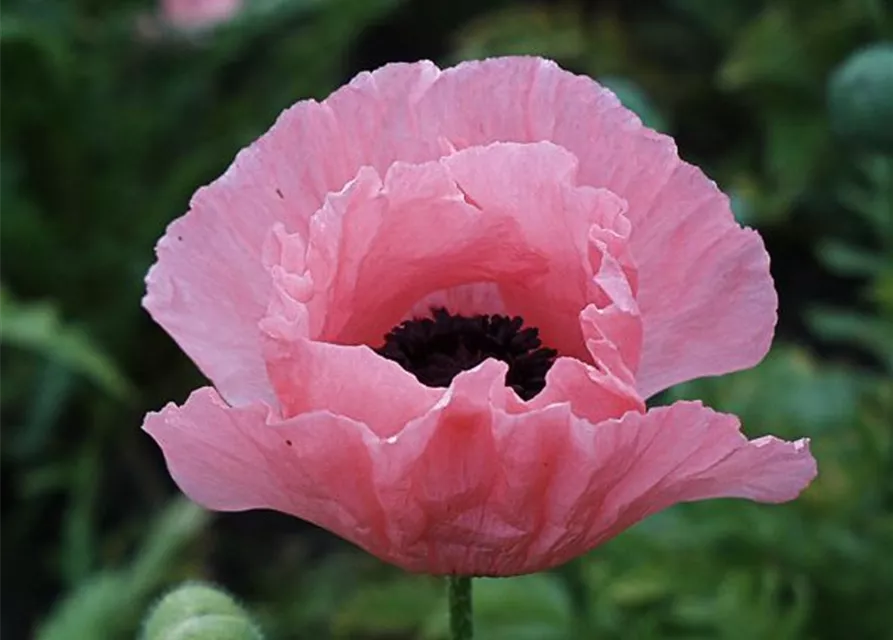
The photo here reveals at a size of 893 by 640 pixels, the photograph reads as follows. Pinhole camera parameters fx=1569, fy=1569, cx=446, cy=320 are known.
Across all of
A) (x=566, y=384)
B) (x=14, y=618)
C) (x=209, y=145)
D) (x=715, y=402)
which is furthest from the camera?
(x=209, y=145)

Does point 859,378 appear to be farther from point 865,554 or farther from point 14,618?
point 14,618

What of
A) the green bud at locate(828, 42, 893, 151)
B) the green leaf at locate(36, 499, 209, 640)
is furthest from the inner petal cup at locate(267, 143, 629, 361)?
the green leaf at locate(36, 499, 209, 640)

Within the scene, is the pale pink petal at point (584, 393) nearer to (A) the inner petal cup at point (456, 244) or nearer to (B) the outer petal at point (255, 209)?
(A) the inner petal cup at point (456, 244)

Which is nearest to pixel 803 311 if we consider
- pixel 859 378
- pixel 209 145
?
pixel 859 378

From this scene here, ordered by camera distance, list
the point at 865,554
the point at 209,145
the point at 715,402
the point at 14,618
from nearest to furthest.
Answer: the point at 715,402 < the point at 865,554 < the point at 14,618 < the point at 209,145

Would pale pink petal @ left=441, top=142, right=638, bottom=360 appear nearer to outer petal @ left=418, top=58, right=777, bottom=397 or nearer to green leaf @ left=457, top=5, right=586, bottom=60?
outer petal @ left=418, top=58, right=777, bottom=397

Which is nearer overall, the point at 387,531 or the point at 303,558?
the point at 387,531

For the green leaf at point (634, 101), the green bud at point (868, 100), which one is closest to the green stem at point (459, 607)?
the green leaf at point (634, 101)
